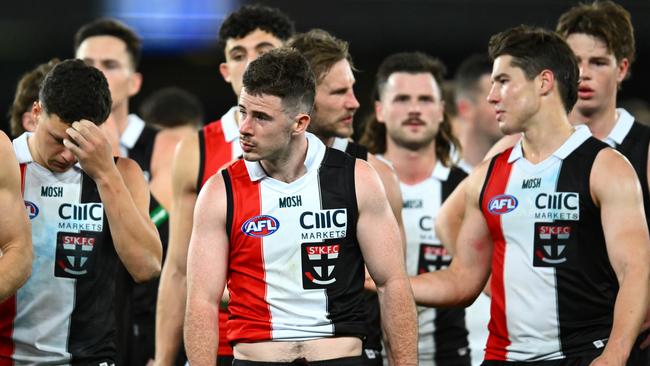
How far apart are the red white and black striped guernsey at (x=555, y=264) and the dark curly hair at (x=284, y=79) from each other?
3.74 ft

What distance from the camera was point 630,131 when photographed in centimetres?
639

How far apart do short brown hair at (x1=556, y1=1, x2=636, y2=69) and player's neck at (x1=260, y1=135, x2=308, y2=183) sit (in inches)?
88.1

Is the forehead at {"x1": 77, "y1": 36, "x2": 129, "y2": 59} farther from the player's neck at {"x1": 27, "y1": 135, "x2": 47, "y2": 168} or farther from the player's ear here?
the player's ear

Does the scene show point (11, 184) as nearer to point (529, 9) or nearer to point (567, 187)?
point (567, 187)

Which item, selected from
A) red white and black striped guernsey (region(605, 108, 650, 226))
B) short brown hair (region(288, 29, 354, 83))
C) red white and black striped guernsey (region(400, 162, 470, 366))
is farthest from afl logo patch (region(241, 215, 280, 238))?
red white and black striped guernsey (region(400, 162, 470, 366))

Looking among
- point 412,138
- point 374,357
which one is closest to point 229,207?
point 374,357

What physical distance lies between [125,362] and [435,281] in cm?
250

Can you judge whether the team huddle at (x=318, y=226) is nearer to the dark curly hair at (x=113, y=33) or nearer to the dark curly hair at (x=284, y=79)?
the dark curly hair at (x=284, y=79)

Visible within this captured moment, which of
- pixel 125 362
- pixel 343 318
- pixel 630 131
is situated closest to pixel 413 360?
pixel 343 318

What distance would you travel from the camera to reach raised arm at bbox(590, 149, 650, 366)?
518 cm

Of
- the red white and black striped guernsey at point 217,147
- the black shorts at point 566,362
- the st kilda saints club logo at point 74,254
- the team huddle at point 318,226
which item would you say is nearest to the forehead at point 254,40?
the team huddle at point 318,226

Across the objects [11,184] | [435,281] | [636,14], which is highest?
[636,14]

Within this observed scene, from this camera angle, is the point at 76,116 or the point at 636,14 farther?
the point at 636,14

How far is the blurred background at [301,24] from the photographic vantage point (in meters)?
14.6
